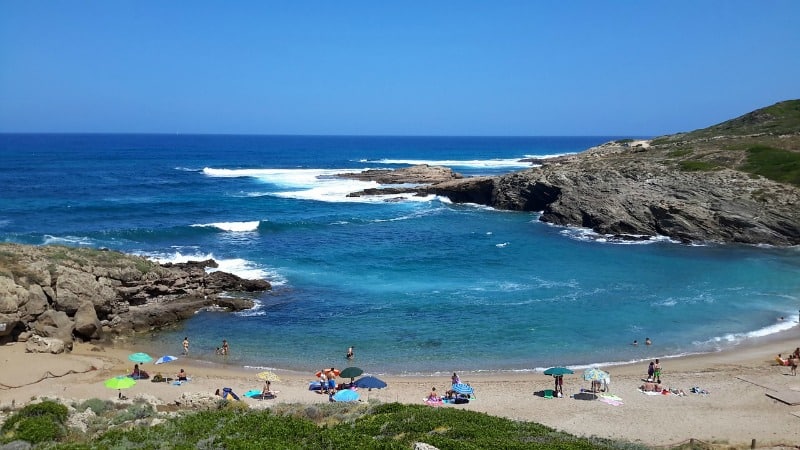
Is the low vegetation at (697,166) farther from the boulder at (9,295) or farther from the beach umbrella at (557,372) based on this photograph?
the boulder at (9,295)

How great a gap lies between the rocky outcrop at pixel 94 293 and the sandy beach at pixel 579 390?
1.50 metres

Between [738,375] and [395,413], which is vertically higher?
[395,413]

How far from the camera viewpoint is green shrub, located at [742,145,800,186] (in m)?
58.4

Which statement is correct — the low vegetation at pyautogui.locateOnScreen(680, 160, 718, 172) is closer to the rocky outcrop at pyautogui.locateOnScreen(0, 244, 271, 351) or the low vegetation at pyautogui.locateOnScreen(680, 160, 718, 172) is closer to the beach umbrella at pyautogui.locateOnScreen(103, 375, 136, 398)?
the rocky outcrop at pyautogui.locateOnScreen(0, 244, 271, 351)

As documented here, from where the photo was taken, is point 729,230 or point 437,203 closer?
point 729,230

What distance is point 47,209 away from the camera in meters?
62.9

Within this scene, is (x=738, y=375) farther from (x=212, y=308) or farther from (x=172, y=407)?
(x=212, y=308)

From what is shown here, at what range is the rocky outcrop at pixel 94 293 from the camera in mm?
28375

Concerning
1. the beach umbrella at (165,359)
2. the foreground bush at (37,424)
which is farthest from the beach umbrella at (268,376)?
the foreground bush at (37,424)

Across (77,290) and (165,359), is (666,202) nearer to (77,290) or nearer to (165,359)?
(165,359)

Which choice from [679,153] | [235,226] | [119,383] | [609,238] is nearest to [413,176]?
[679,153]

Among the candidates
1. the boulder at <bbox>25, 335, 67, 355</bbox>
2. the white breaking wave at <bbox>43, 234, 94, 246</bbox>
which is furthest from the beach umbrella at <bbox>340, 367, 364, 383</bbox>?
the white breaking wave at <bbox>43, 234, 94, 246</bbox>

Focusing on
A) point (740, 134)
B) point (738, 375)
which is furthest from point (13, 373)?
point (740, 134)

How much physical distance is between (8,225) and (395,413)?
52.3 m
